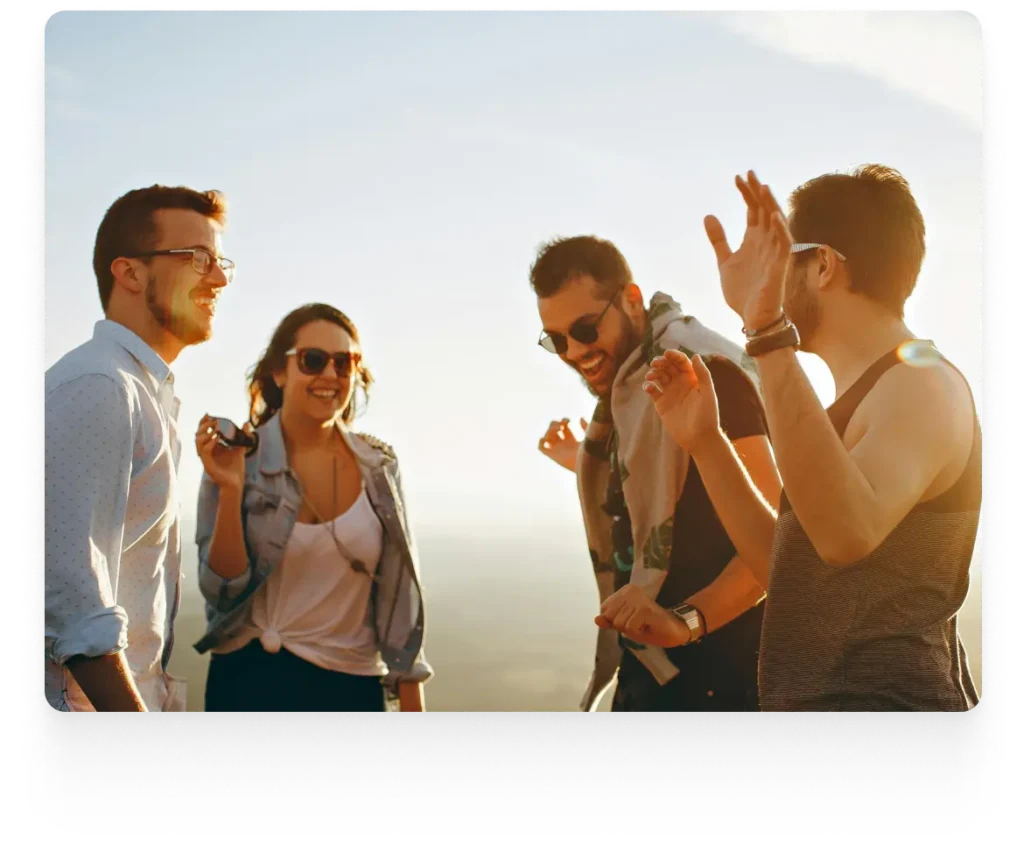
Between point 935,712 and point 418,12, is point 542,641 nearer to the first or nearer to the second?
point 935,712

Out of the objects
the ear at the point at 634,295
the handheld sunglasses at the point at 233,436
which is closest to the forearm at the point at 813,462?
the ear at the point at 634,295

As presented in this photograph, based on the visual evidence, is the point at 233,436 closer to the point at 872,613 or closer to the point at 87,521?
the point at 87,521

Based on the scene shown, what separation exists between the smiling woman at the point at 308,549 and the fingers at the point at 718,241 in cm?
109

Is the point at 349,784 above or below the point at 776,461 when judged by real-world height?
below

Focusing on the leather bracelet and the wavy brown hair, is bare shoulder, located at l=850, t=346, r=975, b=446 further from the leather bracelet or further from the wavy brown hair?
the wavy brown hair

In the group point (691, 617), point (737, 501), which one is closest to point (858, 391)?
point (737, 501)

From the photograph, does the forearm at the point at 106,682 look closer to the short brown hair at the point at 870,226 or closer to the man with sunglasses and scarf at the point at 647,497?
the man with sunglasses and scarf at the point at 647,497

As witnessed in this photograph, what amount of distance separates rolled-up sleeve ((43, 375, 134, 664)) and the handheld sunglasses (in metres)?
0.26

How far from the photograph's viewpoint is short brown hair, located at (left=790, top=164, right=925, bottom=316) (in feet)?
11.0

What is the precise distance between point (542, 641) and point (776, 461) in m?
0.88

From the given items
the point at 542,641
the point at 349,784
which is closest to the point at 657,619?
the point at 542,641

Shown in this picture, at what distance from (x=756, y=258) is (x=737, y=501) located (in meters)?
0.70

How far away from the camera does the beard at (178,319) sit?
3418 millimetres
